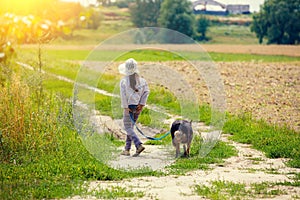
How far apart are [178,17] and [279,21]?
48.5 feet

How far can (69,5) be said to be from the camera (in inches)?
237

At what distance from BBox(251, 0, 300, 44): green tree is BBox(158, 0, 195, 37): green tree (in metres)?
9.18

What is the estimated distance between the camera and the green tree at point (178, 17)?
83.8 m

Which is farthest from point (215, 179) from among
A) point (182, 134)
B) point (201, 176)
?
point (182, 134)

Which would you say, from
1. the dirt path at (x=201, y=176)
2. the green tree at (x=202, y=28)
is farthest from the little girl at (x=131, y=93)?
the green tree at (x=202, y=28)

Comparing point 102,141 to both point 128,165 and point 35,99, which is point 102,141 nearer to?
point 128,165

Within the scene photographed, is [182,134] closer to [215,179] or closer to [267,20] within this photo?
[215,179]

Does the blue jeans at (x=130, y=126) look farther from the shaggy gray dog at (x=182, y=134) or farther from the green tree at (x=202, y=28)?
the green tree at (x=202, y=28)

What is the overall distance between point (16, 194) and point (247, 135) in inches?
258

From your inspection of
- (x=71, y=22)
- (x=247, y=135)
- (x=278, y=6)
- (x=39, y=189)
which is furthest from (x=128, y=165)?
(x=278, y=6)

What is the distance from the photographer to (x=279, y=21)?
79438mm

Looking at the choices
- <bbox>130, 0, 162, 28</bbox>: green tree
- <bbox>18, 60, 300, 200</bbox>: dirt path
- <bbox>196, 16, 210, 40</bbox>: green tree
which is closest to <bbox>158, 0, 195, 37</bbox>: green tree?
<bbox>196, 16, 210, 40</bbox>: green tree

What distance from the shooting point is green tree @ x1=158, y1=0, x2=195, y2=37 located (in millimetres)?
83750

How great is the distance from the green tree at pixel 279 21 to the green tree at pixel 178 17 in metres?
9.18
